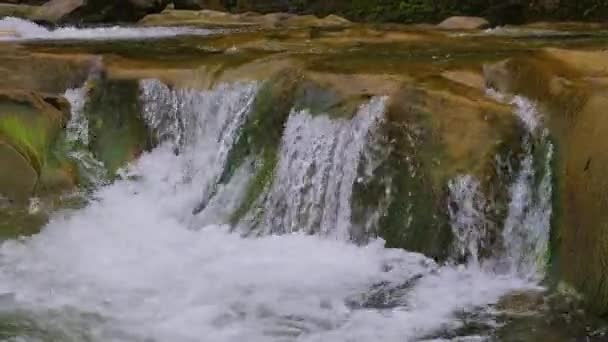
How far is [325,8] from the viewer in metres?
13.7

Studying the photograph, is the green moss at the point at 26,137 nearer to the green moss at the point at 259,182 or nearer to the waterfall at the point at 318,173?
the green moss at the point at 259,182

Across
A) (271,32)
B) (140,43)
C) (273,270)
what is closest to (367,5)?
(271,32)

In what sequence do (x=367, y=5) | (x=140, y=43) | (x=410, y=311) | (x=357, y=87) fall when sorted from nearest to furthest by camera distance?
(x=410, y=311) → (x=357, y=87) → (x=140, y=43) → (x=367, y=5)

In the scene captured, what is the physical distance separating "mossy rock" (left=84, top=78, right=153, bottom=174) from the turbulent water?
20cm

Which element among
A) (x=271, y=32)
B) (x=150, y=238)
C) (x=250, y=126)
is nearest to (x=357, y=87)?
(x=250, y=126)

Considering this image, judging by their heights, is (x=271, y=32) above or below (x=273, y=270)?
above

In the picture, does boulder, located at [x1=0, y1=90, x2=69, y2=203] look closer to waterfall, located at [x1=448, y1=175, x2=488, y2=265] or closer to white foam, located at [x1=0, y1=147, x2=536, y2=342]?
white foam, located at [x1=0, y1=147, x2=536, y2=342]

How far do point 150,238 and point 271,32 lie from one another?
473cm

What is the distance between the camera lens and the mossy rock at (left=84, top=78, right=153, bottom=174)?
726cm

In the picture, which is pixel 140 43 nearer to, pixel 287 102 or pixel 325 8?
pixel 287 102

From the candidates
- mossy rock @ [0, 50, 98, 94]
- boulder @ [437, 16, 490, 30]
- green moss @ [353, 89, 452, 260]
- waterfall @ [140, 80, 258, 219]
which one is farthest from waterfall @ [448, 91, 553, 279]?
boulder @ [437, 16, 490, 30]

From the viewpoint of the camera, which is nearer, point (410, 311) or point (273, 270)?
point (410, 311)

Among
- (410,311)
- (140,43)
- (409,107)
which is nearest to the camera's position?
(410,311)

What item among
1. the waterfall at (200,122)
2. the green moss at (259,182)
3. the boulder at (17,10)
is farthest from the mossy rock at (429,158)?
the boulder at (17,10)
